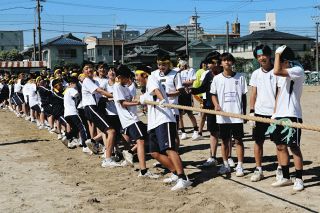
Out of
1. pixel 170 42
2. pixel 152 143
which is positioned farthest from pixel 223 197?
pixel 170 42

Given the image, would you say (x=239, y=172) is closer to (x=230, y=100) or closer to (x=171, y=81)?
(x=230, y=100)

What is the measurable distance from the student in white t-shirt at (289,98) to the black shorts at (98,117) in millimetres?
3477

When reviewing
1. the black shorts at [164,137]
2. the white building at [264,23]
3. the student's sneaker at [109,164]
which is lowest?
the student's sneaker at [109,164]

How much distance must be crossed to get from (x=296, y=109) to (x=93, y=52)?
7162cm

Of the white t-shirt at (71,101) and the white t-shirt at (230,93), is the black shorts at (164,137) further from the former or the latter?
the white t-shirt at (71,101)

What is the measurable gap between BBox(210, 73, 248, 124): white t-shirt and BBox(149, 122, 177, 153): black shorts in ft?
2.94

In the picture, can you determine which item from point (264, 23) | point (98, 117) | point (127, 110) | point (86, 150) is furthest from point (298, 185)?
point (264, 23)

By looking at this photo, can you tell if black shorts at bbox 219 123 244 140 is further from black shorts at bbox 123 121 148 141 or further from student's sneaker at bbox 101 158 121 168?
student's sneaker at bbox 101 158 121 168

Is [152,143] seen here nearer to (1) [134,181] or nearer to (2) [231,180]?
(1) [134,181]

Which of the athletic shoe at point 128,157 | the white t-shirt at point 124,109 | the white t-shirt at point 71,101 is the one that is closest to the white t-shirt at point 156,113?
the white t-shirt at point 124,109

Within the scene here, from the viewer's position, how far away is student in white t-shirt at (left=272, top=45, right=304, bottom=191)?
5.64 meters

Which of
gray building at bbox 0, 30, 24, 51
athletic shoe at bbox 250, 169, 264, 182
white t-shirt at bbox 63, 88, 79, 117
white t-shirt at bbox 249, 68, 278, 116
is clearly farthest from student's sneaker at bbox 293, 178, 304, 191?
gray building at bbox 0, 30, 24, 51

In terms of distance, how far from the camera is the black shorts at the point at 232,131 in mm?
6840

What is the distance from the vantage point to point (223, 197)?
19.4 feet
